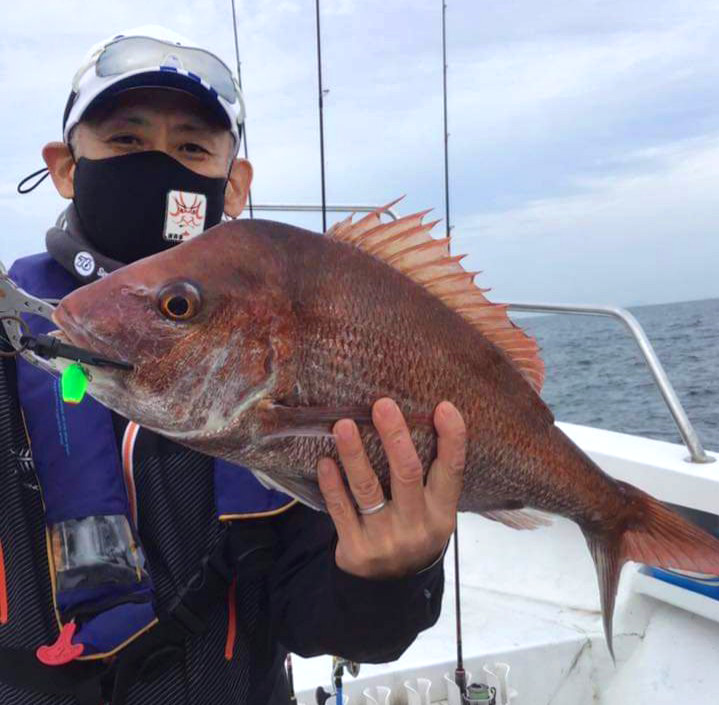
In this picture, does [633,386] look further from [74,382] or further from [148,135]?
[74,382]

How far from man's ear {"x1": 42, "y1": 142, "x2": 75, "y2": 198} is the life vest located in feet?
1.43

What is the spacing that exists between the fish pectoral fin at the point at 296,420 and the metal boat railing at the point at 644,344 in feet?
5.12

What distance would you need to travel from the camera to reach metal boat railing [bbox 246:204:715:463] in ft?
9.71

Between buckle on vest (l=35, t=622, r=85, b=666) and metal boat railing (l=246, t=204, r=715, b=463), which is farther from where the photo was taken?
metal boat railing (l=246, t=204, r=715, b=463)

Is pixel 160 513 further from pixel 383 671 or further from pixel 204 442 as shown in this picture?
pixel 383 671

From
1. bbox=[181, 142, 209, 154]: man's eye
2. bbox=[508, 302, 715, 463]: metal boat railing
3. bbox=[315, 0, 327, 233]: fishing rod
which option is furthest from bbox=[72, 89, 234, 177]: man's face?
bbox=[508, 302, 715, 463]: metal boat railing

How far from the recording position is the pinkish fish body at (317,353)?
121cm

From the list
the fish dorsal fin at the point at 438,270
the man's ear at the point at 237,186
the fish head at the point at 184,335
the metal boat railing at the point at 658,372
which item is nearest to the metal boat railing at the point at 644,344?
the metal boat railing at the point at 658,372

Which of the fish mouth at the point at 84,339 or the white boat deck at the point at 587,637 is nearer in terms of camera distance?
the fish mouth at the point at 84,339

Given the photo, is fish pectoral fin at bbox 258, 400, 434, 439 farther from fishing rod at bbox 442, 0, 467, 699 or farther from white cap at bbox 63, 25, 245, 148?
fishing rod at bbox 442, 0, 467, 699

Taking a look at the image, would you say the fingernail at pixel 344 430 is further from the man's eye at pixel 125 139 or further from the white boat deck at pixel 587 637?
the white boat deck at pixel 587 637

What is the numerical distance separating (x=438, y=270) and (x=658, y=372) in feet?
6.45

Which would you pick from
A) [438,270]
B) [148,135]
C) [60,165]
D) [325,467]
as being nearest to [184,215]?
[148,135]

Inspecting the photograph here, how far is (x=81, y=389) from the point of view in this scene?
1164mm
